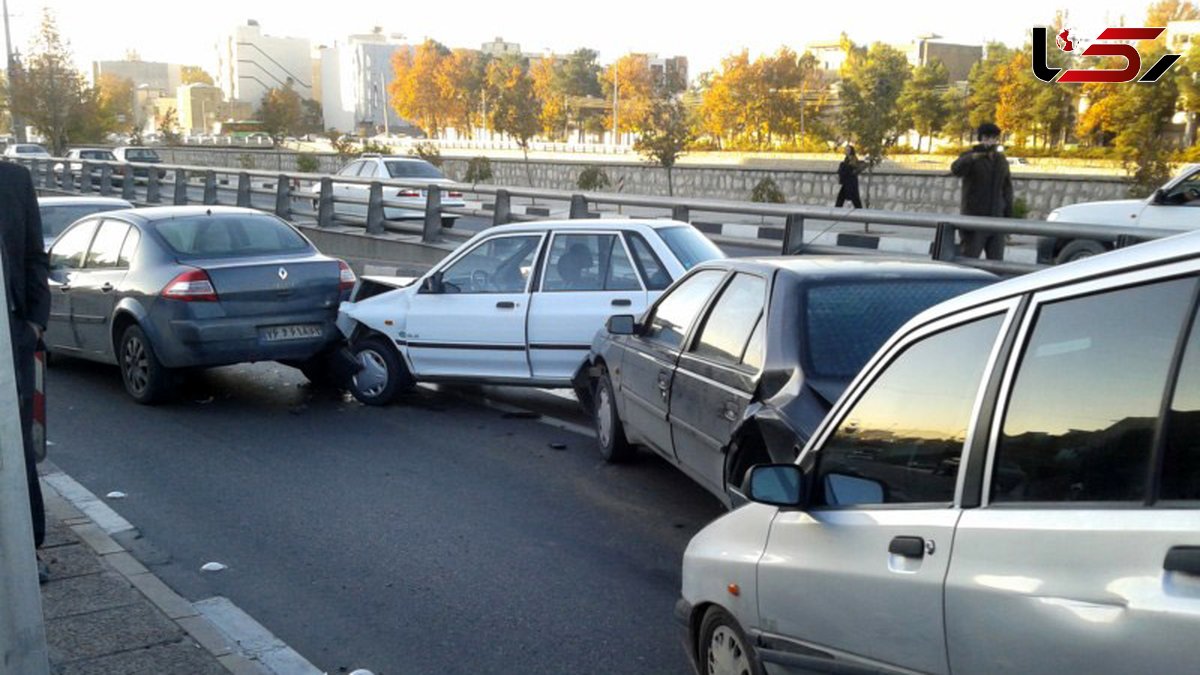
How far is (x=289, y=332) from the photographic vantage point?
1068 cm

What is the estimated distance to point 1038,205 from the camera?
27.4 m

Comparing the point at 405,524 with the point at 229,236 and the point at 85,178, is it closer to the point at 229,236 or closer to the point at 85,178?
the point at 229,236

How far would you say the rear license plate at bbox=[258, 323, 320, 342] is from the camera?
10555 mm

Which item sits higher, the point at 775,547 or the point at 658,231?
the point at 658,231

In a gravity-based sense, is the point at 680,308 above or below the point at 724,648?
above

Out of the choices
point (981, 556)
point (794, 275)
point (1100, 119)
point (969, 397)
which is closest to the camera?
point (981, 556)

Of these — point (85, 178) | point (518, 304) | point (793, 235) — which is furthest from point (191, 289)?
point (85, 178)

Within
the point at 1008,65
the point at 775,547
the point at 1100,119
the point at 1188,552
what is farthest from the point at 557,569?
the point at 1008,65

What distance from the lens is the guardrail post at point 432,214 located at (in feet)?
60.3

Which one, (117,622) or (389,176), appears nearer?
(117,622)

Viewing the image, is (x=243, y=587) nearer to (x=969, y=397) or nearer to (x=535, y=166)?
(x=969, y=397)

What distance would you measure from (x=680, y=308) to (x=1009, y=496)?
189 inches

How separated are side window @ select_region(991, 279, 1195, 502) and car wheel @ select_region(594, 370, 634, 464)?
18.3 ft

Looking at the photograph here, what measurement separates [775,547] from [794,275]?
2642mm
